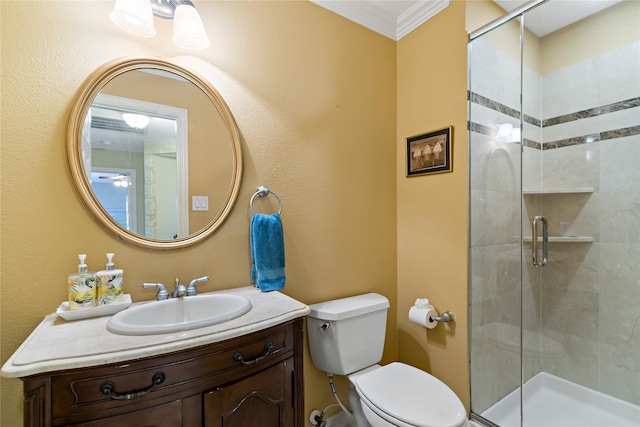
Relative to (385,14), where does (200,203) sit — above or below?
below

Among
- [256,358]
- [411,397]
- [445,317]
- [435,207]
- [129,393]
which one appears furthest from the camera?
[435,207]

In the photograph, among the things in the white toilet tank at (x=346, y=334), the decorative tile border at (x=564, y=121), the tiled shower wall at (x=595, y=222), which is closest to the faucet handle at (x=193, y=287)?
the white toilet tank at (x=346, y=334)

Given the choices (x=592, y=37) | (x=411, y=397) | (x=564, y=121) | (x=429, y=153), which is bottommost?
(x=411, y=397)

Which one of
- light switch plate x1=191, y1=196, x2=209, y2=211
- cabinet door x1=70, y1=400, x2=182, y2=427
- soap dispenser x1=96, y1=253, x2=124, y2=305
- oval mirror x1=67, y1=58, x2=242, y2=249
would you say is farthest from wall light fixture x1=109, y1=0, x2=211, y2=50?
cabinet door x1=70, y1=400, x2=182, y2=427

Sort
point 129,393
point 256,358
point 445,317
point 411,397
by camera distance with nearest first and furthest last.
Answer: point 129,393
point 256,358
point 411,397
point 445,317

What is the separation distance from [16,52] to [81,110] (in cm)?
25

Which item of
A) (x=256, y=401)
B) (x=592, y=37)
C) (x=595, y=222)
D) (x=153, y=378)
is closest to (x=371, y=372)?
(x=256, y=401)

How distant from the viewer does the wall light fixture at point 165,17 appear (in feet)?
3.53

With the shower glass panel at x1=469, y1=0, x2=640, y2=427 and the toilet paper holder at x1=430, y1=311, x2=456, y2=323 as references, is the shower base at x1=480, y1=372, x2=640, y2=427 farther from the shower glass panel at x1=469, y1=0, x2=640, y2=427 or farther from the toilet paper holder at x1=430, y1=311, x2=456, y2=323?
the toilet paper holder at x1=430, y1=311, x2=456, y2=323

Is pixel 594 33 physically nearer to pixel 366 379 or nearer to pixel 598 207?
pixel 598 207

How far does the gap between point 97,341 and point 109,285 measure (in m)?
0.29

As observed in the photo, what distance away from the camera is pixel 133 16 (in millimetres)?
1083

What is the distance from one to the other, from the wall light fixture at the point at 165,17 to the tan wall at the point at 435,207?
1322 mm

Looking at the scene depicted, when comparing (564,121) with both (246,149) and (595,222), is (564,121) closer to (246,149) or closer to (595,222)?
(595,222)
